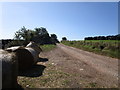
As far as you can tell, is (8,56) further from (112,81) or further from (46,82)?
(112,81)

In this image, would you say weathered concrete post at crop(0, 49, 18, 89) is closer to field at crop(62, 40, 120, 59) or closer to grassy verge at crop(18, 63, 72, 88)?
grassy verge at crop(18, 63, 72, 88)

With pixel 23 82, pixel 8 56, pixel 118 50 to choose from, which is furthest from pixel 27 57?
pixel 118 50

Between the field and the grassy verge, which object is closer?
the grassy verge

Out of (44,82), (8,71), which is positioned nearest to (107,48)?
(44,82)

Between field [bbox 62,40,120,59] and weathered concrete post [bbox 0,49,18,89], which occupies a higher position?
weathered concrete post [bbox 0,49,18,89]

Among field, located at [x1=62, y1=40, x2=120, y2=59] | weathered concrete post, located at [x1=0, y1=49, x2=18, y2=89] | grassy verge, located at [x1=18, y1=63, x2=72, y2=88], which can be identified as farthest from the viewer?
field, located at [x1=62, y1=40, x2=120, y2=59]

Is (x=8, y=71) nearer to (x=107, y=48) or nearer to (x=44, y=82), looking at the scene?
(x=44, y=82)

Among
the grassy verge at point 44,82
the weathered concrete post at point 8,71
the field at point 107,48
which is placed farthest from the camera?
the field at point 107,48

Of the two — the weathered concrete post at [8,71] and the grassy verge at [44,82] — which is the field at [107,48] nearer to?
the grassy verge at [44,82]

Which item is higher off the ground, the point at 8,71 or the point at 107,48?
the point at 8,71

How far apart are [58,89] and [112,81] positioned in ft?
10.4

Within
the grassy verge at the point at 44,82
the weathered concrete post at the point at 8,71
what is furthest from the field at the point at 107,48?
the weathered concrete post at the point at 8,71

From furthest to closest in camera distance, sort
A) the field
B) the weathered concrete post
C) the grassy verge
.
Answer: the field → the grassy verge → the weathered concrete post

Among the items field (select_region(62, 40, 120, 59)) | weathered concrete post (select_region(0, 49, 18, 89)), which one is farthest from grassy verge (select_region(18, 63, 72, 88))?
field (select_region(62, 40, 120, 59))
